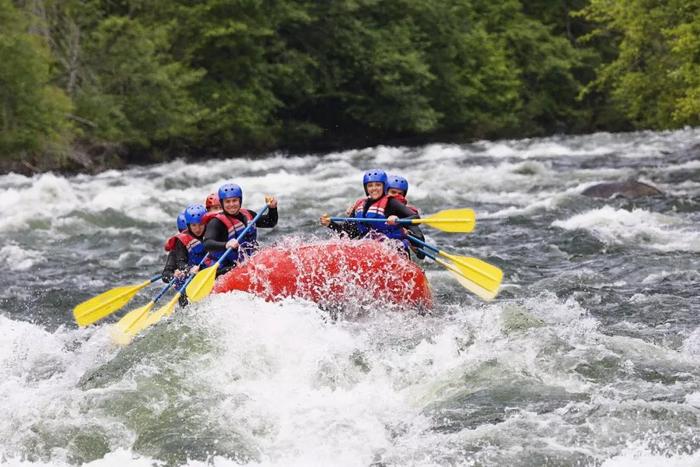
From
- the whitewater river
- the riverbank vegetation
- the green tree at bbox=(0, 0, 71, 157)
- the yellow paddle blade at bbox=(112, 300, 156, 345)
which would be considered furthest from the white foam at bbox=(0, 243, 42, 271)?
the riverbank vegetation

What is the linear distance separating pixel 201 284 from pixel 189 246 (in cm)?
99

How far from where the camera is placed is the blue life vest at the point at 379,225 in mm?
8445

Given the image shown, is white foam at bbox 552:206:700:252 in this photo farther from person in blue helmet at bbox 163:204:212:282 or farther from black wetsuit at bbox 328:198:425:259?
person in blue helmet at bbox 163:204:212:282

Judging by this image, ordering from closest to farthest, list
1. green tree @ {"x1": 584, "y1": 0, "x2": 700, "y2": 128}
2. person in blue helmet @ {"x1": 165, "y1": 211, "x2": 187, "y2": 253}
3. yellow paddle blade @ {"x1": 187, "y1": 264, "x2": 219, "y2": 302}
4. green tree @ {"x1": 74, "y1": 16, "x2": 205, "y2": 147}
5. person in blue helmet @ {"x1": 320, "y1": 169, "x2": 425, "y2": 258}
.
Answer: yellow paddle blade @ {"x1": 187, "y1": 264, "x2": 219, "y2": 302}
person in blue helmet @ {"x1": 165, "y1": 211, "x2": 187, "y2": 253}
person in blue helmet @ {"x1": 320, "y1": 169, "x2": 425, "y2": 258}
green tree @ {"x1": 584, "y1": 0, "x2": 700, "y2": 128}
green tree @ {"x1": 74, "y1": 16, "x2": 205, "y2": 147}

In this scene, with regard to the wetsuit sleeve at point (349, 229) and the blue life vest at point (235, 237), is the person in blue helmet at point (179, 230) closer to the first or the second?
the blue life vest at point (235, 237)

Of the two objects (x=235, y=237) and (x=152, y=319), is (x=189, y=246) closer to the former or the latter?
(x=235, y=237)

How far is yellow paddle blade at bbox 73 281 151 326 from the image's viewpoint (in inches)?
316

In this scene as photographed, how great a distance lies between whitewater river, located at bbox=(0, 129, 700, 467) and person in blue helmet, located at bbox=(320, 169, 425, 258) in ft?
2.52

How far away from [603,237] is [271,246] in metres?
4.99

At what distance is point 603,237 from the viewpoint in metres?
11.4

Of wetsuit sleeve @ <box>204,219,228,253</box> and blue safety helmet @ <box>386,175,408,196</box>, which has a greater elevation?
blue safety helmet @ <box>386,175,408,196</box>

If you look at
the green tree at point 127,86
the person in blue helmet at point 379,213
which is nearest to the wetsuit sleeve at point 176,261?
the person in blue helmet at point 379,213

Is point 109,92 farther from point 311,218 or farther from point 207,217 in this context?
point 207,217

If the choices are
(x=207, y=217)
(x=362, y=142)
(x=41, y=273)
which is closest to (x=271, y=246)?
(x=207, y=217)
